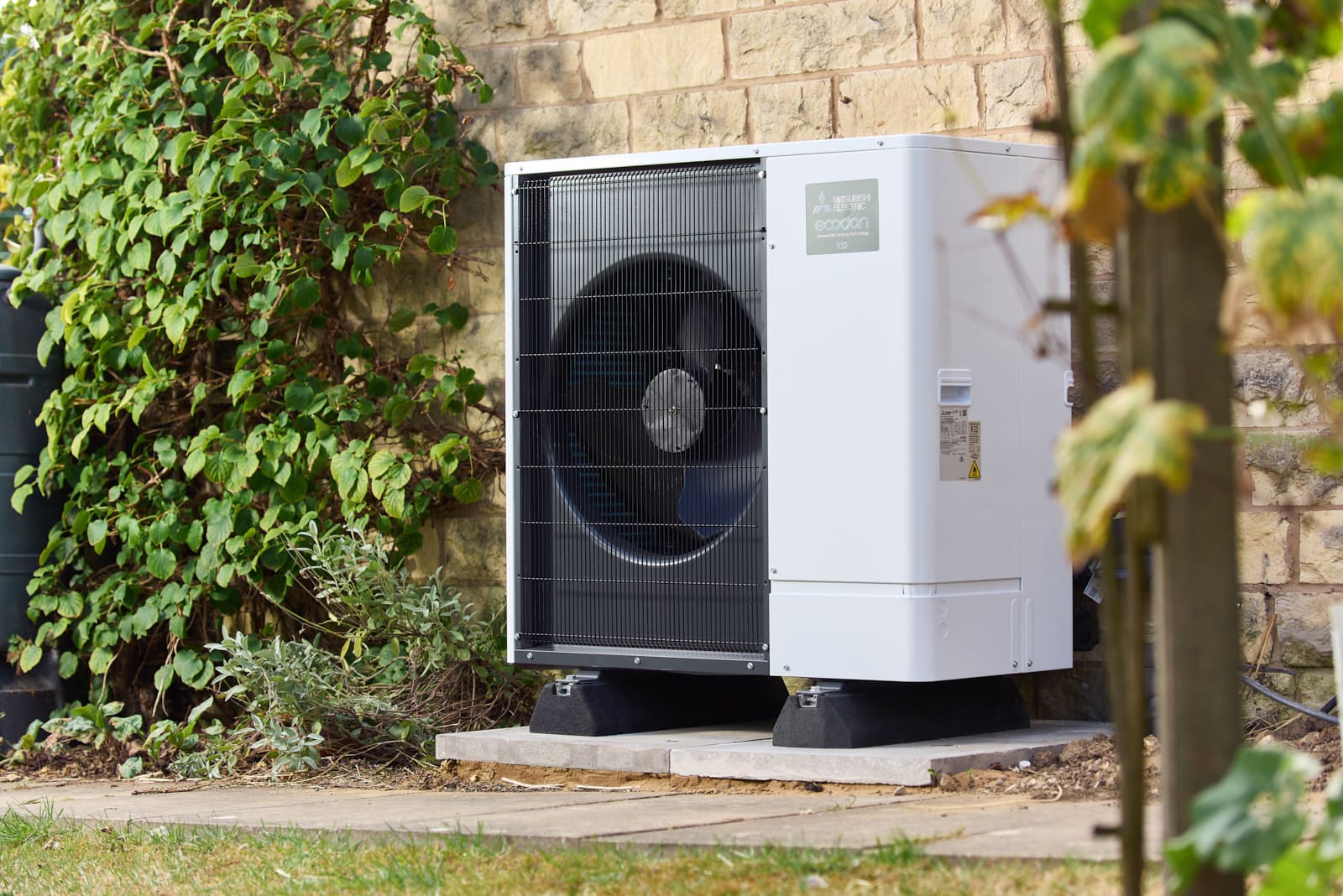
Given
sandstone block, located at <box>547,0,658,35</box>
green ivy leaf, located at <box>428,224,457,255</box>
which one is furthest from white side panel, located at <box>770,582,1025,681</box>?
sandstone block, located at <box>547,0,658,35</box>

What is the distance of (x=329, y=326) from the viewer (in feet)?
17.3

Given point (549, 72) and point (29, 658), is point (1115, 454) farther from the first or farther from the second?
point (29, 658)

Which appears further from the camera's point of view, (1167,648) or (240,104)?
(240,104)

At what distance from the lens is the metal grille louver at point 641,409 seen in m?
3.95

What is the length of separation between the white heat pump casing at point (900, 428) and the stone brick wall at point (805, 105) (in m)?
0.47

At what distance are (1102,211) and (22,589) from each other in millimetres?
4436

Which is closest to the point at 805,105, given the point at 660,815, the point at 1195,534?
the point at 660,815

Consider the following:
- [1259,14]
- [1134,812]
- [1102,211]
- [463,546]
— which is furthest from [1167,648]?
[463,546]

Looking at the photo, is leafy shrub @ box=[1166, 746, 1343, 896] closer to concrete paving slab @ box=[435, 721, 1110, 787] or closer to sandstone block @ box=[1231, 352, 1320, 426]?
concrete paving slab @ box=[435, 721, 1110, 787]

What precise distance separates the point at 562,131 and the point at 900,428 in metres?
1.74

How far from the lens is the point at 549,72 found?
502 cm

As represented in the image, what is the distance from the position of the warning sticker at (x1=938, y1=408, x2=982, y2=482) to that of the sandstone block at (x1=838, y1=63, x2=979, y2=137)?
0.93m

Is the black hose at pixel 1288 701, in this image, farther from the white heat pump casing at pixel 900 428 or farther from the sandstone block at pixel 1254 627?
the white heat pump casing at pixel 900 428

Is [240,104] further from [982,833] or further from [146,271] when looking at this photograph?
[982,833]
